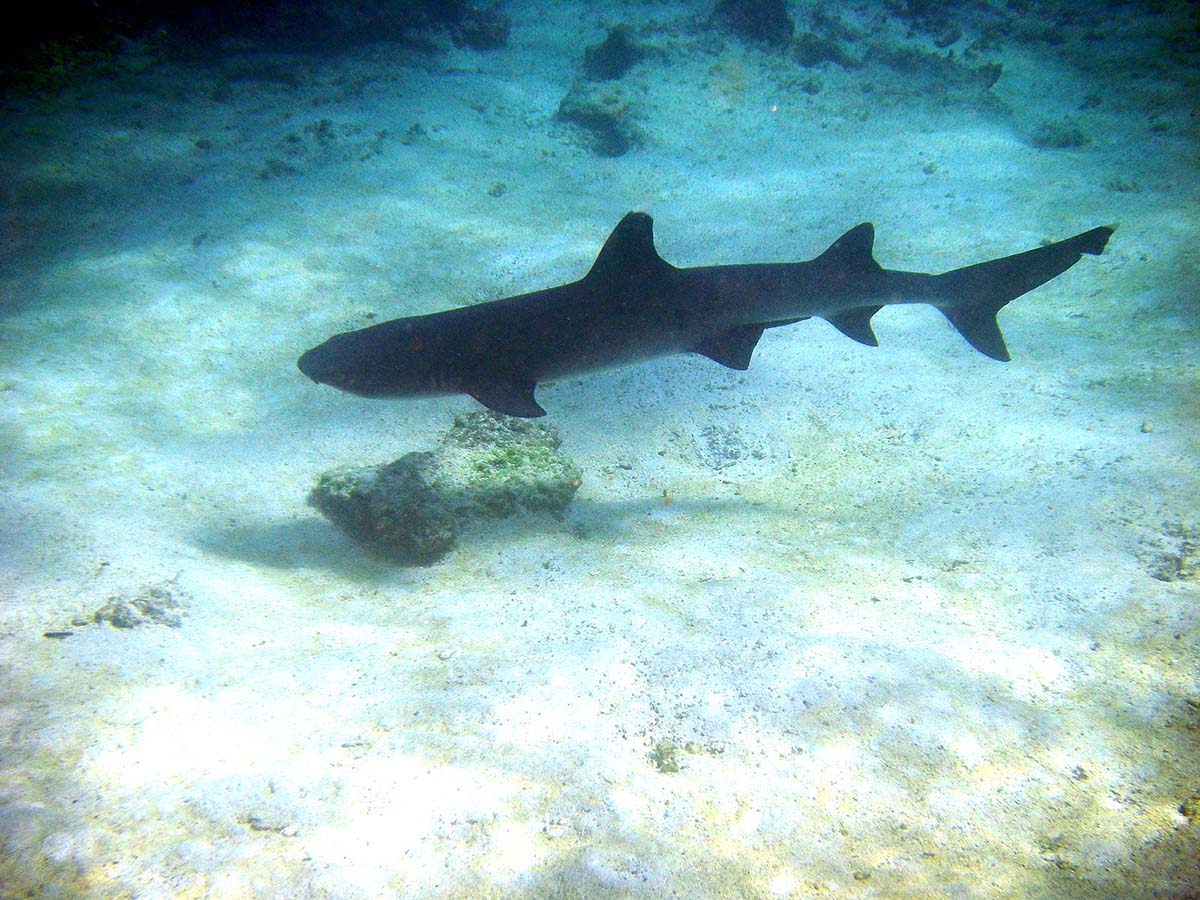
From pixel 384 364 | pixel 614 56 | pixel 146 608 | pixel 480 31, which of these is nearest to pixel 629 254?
pixel 384 364

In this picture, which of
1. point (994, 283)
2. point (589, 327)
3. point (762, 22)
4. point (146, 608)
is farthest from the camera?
point (762, 22)

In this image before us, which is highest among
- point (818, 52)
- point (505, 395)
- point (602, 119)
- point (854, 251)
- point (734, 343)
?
point (818, 52)

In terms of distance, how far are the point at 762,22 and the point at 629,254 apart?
1368cm

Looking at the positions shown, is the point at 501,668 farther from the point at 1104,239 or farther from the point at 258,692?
the point at 1104,239

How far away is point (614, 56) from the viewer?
12828 mm

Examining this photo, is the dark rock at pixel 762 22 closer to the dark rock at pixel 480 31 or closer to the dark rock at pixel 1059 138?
the dark rock at pixel 480 31

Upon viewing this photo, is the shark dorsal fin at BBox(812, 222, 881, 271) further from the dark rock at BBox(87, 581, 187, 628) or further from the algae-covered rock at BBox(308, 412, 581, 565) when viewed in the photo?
the dark rock at BBox(87, 581, 187, 628)

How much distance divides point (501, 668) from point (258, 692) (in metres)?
1.11

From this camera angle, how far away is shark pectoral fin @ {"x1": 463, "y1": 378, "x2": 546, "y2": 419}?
3994 millimetres

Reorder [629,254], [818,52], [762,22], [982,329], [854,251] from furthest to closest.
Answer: [762,22]
[818,52]
[982,329]
[854,251]
[629,254]

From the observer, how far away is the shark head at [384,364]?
4.04 meters

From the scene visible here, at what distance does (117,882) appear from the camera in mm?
1772

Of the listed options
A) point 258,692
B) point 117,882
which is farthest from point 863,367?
point 117,882

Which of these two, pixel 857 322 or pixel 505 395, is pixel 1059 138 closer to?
pixel 857 322
